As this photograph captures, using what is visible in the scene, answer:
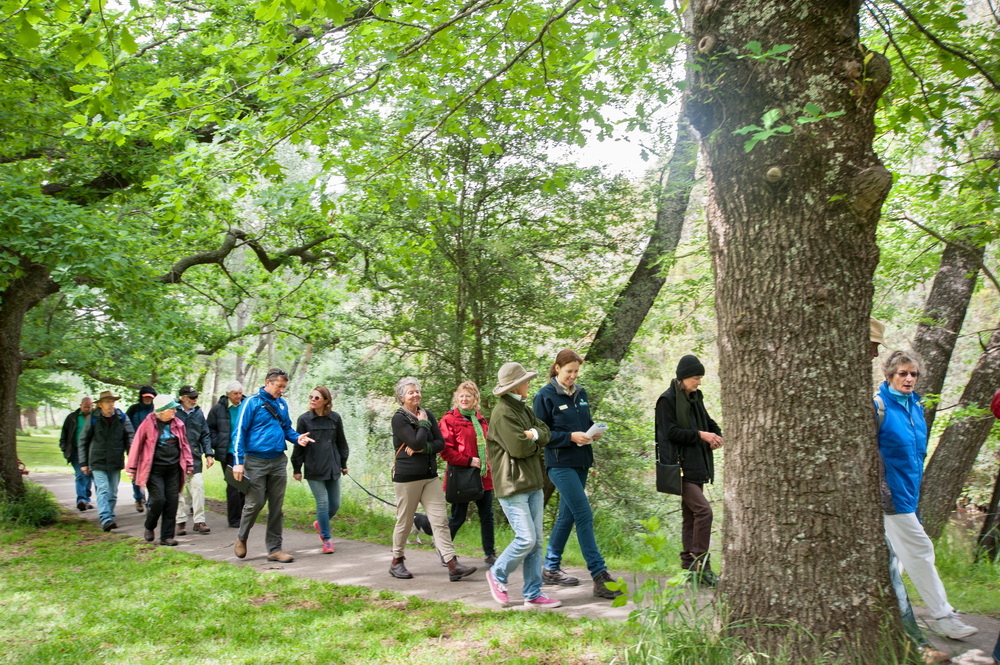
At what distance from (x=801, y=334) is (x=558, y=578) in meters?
3.64

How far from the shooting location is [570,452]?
6148 millimetres

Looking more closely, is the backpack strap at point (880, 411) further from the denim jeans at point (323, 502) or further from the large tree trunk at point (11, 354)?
the large tree trunk at point (11, 354)

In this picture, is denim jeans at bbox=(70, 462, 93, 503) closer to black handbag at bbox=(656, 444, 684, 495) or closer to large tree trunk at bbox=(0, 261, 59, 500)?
large tree trunk at bbox=(0, 261, 59, 500)

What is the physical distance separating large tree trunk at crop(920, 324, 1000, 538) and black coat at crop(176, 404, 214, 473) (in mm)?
9141

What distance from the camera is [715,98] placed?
4230mm

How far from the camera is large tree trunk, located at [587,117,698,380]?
1029cm

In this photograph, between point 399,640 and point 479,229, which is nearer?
point 399,640

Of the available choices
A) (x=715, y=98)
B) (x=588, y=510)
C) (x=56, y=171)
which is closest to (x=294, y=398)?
(x=56, y=171)

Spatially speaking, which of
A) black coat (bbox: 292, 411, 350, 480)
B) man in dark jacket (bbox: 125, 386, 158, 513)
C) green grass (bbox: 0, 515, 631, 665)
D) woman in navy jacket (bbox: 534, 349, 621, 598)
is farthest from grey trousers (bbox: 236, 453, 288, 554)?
woman in navy jacket (bbox: 534, 349, 621, 598)

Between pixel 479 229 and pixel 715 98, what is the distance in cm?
632

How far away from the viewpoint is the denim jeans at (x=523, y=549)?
581 cm

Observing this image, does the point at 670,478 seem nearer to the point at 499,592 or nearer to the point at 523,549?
the point at 523,549

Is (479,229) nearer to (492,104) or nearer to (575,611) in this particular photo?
(492,104)

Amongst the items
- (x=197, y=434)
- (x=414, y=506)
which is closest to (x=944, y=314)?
(x=414, y=506)
